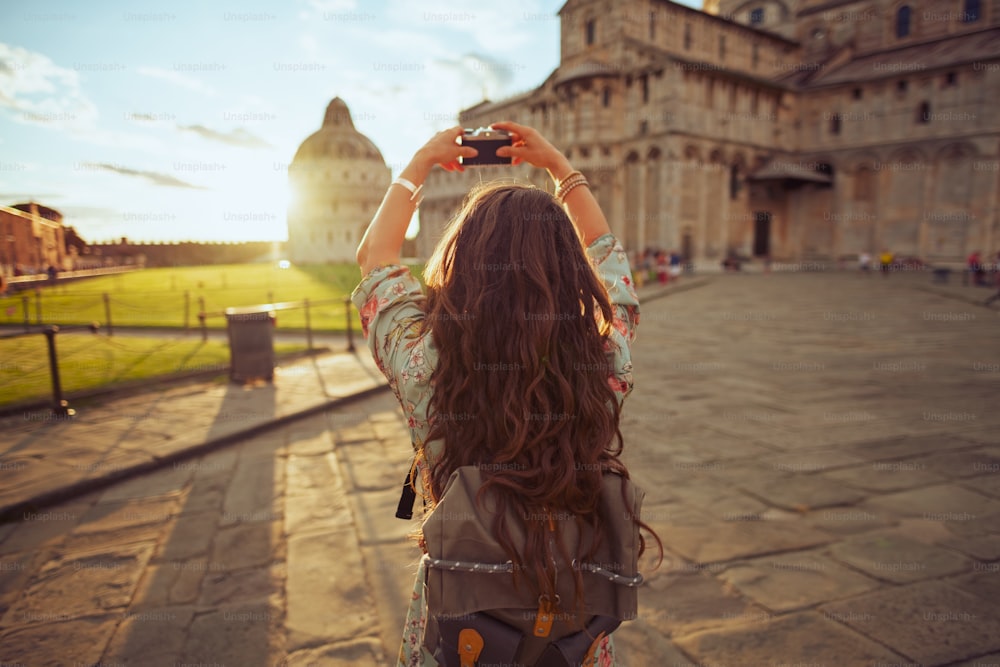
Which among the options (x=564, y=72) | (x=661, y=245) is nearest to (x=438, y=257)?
(x=661, y=245)

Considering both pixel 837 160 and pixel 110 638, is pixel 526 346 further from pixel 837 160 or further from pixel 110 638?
pixel 837 160

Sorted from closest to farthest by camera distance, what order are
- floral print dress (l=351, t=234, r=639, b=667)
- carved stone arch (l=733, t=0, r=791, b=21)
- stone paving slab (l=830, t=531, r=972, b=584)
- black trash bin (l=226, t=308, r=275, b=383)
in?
floral print dress (l=351, t=234, r=639, b=667), stone paving slab (l=830, t=531, r=972, b=584), black trash bin (l=226, t=308, r=275, b=383), carved stone arch (l=733, t=0, r=791, b=21)

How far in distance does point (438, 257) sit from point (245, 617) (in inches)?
92.9

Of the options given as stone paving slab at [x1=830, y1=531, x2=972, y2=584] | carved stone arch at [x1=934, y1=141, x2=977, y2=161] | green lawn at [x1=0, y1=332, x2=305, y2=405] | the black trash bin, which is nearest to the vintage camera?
stone paving slab at [x1=830, y1=531, x2=972, y2=584]

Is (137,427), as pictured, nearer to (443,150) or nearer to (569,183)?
(443,150)

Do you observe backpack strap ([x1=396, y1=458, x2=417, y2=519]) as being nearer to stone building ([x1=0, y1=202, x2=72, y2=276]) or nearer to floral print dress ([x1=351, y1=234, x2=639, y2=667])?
floral print dress ([x1=351, y1=234, x2=639, y2=667])

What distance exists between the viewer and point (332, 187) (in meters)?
55.5

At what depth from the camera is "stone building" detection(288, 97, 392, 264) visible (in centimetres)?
5462

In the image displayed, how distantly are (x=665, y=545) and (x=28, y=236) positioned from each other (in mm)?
6859

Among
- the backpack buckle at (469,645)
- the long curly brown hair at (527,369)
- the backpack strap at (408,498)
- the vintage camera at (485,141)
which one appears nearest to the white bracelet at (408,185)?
the vintage camera at (485,141)

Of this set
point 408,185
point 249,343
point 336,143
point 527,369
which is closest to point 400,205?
point 408,185

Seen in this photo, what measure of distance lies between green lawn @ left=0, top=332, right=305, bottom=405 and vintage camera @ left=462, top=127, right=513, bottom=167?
711 cm

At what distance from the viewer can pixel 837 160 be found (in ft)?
124

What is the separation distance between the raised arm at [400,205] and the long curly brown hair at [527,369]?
267 mm
